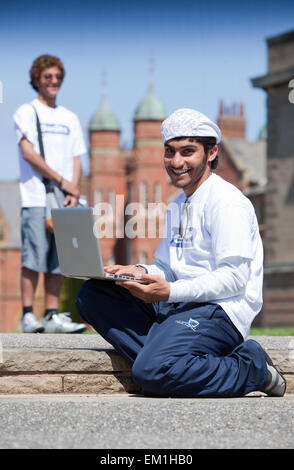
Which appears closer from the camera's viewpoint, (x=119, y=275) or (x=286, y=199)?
(x=119, y=275)

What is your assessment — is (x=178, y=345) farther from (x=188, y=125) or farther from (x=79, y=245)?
(x=188, y=125)

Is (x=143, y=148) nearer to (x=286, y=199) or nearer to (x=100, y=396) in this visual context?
(x=286, y=199)

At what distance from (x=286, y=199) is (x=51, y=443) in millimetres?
26685

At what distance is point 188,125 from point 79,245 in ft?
2.63

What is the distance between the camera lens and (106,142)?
69625 millimetres

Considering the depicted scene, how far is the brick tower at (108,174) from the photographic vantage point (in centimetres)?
6544

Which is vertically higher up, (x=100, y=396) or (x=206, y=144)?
(x=206, y=144)

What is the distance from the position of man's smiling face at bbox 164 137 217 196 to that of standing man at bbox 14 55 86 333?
2.15 metres

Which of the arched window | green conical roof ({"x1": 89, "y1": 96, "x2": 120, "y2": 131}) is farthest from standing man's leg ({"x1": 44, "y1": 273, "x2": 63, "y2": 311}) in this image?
green conical roof ({"x1": 89, "y1": 96, "x2": 120, "y2": 131})

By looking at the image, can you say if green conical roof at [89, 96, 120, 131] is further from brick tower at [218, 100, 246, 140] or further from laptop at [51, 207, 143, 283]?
laptop at [51, 207, 143, 283]

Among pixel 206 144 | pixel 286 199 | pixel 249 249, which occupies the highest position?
pixel 206 144

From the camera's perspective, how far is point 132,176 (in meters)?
66.8
